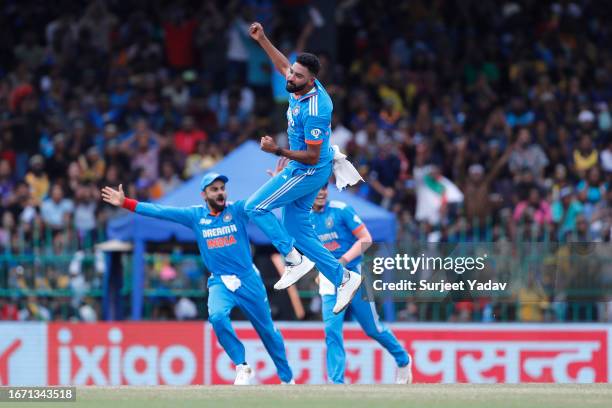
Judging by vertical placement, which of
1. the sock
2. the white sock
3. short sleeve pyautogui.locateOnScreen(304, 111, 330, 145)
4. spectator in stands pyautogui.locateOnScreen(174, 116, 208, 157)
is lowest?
the sock

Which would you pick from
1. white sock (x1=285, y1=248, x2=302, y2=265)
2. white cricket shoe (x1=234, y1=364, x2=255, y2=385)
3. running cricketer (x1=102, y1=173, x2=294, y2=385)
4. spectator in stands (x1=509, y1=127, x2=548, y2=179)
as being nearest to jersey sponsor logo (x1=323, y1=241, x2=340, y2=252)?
running cricketer (x1=102, y1=173, x2=294, y2=385)

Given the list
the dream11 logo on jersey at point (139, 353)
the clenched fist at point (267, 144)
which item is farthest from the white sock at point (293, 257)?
the dream11 logo on jersey at point (139, 353)

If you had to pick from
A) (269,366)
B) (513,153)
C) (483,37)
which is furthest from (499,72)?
(269,366)

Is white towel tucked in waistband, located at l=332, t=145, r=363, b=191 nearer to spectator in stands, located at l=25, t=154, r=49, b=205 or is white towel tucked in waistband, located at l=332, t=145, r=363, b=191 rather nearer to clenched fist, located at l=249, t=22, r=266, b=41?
clenched fist, located at l=249, t=22, r=266, b=41

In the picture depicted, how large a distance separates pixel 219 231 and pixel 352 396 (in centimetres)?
311

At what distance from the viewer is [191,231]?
19.0m

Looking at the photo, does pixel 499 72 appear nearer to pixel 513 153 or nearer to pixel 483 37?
pixel 483 37

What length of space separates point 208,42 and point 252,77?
3.37 ft

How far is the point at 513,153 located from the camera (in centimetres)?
2231

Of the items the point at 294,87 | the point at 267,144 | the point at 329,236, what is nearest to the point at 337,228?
the point at 329,236

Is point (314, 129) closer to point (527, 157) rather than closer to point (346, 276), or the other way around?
point (346, 276)

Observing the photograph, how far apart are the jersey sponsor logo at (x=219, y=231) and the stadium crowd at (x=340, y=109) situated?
4.38 meters

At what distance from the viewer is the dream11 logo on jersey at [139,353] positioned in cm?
1808

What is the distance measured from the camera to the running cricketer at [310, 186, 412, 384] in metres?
15.2
